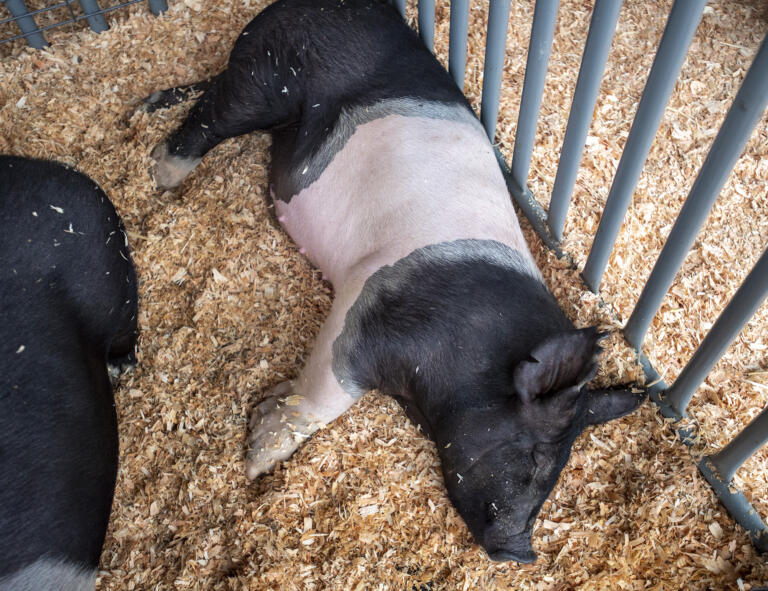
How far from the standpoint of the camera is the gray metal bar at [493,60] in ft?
8.13

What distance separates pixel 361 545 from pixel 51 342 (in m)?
1.16

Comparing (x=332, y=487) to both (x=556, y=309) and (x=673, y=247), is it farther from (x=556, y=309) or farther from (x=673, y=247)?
(x=673, y=247)

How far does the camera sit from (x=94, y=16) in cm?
328

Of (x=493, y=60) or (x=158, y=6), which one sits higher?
(x=493, y=60)

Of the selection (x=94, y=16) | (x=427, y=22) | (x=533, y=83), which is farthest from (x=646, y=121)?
(x=94, y=16)

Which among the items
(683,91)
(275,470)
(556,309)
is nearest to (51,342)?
(275,470)

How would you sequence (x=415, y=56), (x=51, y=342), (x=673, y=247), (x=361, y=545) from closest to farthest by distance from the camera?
(x=51, y=342) < (x=673, y=247) < (x=361, y=545) < (x=415, y=56)

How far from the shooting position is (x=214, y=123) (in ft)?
9.60

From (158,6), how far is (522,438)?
275 centimetres

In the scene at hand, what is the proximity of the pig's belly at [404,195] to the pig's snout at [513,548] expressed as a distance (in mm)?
940

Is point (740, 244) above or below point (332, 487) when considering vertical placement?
above

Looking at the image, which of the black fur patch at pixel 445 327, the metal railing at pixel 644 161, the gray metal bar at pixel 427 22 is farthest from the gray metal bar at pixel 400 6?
the black fur patch at pixel 445 327

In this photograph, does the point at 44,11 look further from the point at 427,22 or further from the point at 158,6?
the point at 427,22

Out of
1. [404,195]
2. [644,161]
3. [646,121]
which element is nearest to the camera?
[646,121]
